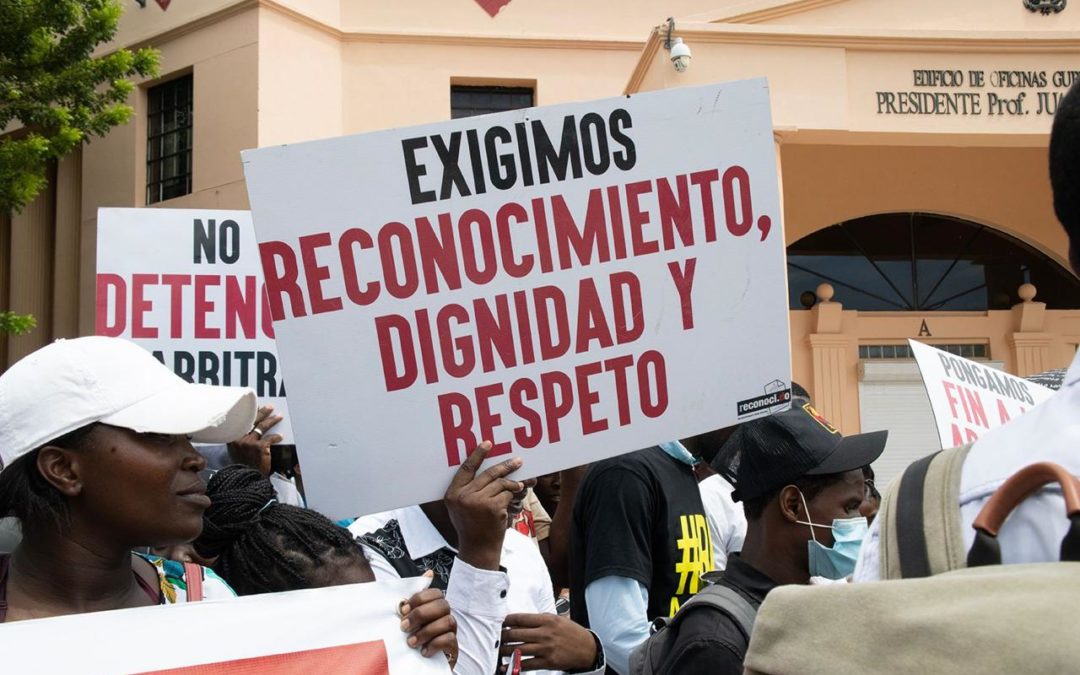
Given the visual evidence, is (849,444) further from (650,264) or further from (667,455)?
(667,455)

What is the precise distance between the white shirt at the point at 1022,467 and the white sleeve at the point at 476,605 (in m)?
1.38

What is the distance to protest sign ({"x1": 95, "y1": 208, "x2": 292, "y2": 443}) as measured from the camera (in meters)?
5.24

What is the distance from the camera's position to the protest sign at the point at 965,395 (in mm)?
4434

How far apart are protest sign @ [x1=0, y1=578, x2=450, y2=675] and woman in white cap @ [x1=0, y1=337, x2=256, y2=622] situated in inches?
5.2

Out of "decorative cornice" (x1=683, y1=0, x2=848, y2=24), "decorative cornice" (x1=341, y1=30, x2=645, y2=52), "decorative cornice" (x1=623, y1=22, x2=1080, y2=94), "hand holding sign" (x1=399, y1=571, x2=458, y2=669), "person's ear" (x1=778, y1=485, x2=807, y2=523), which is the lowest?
"hand holding sign" (x1=399, y1=571, x2=458, y2=669)

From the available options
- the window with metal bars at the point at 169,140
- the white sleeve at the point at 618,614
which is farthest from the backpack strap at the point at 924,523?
the window with metal bars at the point at 169,140

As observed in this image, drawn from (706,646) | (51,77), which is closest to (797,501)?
(706,646)

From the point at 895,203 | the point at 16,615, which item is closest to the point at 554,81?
the point at 895,203

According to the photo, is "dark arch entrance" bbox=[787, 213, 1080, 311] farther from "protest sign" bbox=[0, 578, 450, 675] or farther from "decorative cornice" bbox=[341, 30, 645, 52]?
"protest sign" bbox=[0, 578, 450, 675]

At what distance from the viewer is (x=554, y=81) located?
14.0 m

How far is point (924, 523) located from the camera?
1381 millimetres

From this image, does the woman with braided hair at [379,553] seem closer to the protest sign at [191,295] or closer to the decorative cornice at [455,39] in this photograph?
the protest sign at [191,295]

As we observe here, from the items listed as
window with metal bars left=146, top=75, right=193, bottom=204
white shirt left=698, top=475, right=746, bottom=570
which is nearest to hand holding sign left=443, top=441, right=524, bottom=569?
white shirt left=698, top=475, right=746, bottom=570

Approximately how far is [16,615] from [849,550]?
1.89 m
